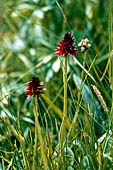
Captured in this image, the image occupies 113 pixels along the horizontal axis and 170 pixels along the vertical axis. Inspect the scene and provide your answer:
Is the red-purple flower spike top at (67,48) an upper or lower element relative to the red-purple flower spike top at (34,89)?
upper

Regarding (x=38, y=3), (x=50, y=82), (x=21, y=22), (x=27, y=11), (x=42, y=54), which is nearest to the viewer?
(x=50, y=82)

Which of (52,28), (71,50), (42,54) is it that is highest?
(52,28)

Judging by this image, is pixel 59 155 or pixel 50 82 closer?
pixel 59 155

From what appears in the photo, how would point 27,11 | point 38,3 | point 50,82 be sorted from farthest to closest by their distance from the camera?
1. point 27,11
2. point 38,3
3. point 50,82

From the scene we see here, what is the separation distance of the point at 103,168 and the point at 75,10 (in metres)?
1.73

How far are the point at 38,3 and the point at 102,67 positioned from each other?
722 mm

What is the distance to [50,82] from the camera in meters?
1.70

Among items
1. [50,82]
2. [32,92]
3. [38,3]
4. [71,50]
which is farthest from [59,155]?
[38,3]

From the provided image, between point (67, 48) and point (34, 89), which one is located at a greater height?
point (67, 48)

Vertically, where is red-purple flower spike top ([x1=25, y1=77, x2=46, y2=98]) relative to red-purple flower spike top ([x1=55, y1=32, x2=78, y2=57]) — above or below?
below

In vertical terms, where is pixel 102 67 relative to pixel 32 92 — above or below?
above

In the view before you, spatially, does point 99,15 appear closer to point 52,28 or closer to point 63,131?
point 52,28

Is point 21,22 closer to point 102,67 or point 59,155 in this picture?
point 102,67

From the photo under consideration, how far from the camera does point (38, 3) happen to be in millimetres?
2070
